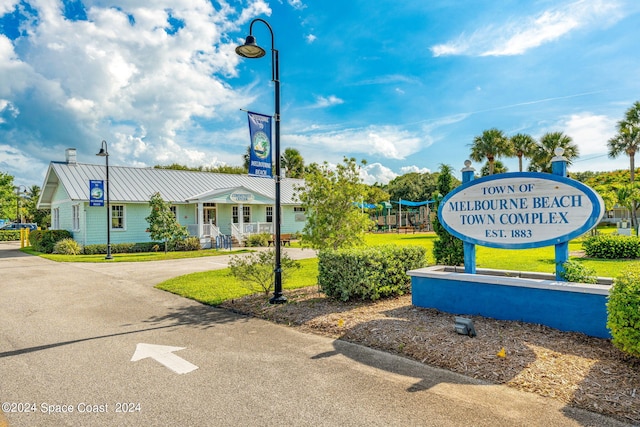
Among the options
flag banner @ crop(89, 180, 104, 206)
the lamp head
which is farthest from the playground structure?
the lamp head

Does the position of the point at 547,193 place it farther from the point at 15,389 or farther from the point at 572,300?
the point at 15,389

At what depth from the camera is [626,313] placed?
4.14 metres

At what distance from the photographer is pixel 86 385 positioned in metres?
4.22

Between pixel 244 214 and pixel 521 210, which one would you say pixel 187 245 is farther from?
pixel 521 210

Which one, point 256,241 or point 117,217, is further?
point 256,241

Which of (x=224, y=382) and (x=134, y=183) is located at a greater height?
(x=134, y=183)

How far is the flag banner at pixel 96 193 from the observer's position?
66.0ft

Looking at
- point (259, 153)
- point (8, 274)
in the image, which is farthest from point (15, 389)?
point (8, 274)

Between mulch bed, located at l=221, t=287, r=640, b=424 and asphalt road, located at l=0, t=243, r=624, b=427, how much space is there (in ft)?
0.76

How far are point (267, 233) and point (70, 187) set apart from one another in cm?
1143

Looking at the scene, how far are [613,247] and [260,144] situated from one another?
42.1 feet

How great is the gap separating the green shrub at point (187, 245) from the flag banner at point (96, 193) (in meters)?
4.43

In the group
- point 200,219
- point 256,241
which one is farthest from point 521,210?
point 200,219

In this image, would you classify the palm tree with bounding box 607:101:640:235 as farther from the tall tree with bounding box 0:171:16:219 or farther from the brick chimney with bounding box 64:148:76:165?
the tall tree with bounding box 0:171:16:219
